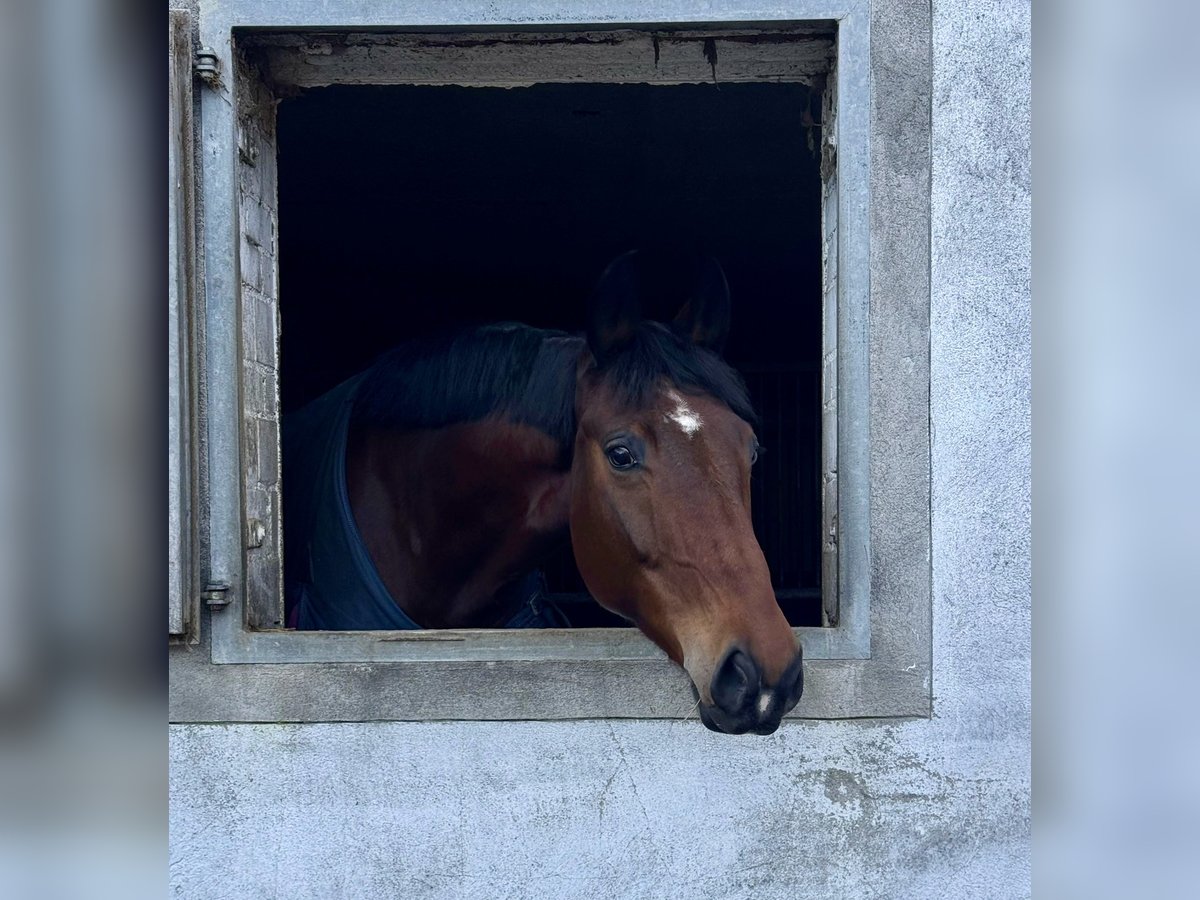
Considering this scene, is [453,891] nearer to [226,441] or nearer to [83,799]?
[83,799]

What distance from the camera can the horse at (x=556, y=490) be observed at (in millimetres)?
2275

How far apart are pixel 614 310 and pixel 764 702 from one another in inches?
38.9

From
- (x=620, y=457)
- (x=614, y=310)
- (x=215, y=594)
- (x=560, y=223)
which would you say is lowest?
(x=215, y=594)

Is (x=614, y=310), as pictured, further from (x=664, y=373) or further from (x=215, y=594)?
(x=215, y=594)

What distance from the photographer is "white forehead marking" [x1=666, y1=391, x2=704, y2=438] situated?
2.40 m

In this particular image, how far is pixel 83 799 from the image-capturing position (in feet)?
→ 6.41

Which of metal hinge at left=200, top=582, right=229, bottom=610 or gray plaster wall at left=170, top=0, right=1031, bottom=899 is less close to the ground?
metal hinge at left=200, top=582, right=229, bottom=610

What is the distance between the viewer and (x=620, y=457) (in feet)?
8.19

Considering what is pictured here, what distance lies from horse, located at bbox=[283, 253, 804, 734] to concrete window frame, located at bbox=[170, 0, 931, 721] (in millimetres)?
285

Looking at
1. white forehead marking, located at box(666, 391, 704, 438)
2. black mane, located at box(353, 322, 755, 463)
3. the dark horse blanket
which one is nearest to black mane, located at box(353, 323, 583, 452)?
black mane, located at box(353, 322, 755, 463)

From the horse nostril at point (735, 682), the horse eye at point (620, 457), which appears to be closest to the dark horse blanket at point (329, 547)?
the horse eye at point (620, 457)

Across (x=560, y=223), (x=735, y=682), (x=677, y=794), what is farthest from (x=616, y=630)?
(x=560, y=223)

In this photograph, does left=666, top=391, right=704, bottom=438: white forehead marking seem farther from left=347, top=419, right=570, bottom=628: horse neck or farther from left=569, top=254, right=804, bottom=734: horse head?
left=347, top=419, right=570, bottom=628: horse neck

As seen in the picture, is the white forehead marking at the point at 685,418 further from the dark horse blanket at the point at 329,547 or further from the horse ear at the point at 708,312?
the dark horse blanket at the point at 329,547
